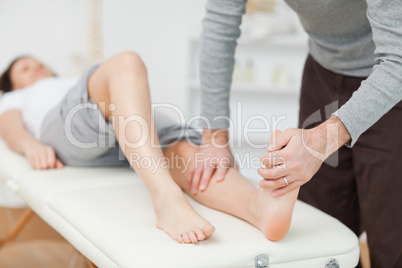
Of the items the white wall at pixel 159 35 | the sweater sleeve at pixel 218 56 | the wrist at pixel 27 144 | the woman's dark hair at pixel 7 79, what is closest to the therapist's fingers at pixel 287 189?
the sweater sleeve at pixel 218 56

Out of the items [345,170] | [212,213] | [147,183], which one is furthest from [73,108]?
[345,170]

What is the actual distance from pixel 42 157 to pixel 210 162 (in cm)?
64

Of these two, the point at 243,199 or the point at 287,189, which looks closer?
the point at 287,189

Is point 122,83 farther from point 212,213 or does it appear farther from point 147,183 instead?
point 212,213

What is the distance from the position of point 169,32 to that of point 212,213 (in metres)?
2.70

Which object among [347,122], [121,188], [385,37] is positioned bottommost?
[121,188]

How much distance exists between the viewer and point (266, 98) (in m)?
→ 3.94

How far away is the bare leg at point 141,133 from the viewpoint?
1194 mm

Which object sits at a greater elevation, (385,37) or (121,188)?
(385,37)

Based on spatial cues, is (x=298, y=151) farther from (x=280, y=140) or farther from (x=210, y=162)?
(x=210, y=162)

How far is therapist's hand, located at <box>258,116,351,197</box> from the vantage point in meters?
1.06

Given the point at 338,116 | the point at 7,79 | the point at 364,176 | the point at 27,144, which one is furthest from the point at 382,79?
the point at 7,79

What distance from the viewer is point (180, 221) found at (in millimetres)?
1205

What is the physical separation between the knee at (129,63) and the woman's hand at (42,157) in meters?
0.46
